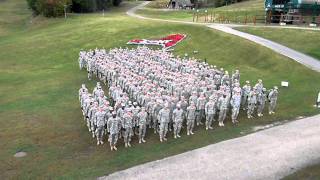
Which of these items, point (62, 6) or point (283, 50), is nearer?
point (283, 50)

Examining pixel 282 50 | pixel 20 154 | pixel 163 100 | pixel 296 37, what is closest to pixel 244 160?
pixel 163 100

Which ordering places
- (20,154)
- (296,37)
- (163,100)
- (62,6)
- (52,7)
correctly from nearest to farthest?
(20,154)
(163,100)
(296,37)
(52,7)
(62,6)

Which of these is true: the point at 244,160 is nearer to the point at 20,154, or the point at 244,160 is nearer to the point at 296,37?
the point at 20,154

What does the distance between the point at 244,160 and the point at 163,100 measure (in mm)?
6650

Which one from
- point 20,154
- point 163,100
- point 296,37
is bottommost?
point 20,154

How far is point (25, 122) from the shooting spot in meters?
28.0

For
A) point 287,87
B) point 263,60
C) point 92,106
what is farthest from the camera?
point 263,60

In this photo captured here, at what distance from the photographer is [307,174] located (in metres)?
19.1

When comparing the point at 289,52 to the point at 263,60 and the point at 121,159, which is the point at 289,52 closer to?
the point at 263,60

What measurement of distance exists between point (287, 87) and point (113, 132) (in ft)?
53.2

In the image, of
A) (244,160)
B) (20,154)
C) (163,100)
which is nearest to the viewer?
(244,160)

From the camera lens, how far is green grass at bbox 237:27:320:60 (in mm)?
43069

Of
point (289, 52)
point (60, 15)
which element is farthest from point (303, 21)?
point (60, 15)

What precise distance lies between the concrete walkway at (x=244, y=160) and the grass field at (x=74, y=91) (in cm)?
115
